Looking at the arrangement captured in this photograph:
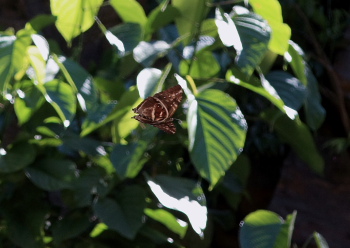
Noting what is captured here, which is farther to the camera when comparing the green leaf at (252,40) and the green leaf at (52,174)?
the green leaf at (52,174)

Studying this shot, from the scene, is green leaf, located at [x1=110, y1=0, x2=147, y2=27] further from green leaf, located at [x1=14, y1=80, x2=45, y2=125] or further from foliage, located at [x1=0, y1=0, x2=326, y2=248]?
green leaf, located at [x1=14, y1=80, x2=45, y2=125]

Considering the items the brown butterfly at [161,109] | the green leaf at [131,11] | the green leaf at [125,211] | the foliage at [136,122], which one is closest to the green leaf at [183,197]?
the foliage at [136,122]

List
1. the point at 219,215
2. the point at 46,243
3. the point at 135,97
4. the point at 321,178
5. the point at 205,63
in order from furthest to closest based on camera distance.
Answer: the point at 321,178 < the point at 219,215 < the point at 46,243 < the point at 205,63 < the point at 135,97

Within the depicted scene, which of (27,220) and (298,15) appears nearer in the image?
(27,220)

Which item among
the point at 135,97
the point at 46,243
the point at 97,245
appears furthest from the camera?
the point at 46,243

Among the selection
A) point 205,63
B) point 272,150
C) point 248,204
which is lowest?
point 248,204

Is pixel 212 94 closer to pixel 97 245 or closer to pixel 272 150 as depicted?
pixel 97 245

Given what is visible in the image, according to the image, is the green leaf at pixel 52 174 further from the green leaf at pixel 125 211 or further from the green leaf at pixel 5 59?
the green leaf at pixel 5 59

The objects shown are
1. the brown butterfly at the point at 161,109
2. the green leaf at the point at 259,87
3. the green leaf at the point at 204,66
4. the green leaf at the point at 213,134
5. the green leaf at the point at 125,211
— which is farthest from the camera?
the green leaf at the point at 125,211

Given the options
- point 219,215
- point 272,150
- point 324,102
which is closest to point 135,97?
point 219,215
